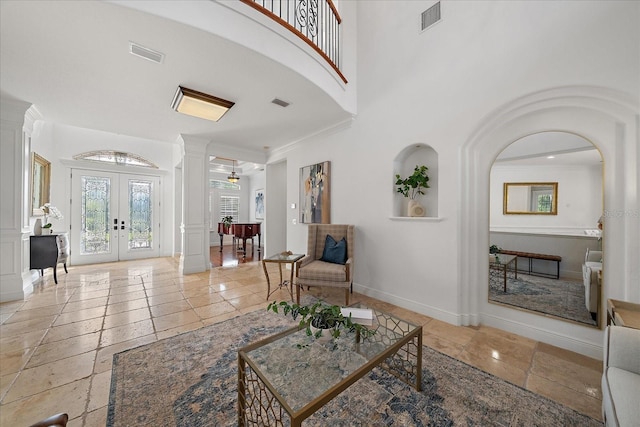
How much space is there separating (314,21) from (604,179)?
3.65 m

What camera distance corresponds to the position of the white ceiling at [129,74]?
6.48 ft

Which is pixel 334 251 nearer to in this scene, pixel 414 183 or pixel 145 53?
pixel 414 183

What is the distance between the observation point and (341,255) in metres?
3.58

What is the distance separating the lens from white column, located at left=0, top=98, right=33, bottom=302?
3.32 meters

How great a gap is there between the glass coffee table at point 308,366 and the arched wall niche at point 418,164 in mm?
1791

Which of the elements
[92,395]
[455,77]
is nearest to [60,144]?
[92,395]

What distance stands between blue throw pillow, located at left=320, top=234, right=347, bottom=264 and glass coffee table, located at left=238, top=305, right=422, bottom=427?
1.66 m

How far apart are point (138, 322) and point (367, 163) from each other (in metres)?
3.58

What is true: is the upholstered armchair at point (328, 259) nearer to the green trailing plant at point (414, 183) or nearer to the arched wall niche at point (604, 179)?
the green trailing plant at point (414, 183)

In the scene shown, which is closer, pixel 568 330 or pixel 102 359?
pixel 102 359

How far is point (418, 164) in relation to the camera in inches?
127

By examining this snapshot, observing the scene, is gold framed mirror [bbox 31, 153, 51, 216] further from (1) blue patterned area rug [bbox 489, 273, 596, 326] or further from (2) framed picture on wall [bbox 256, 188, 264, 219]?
(1) blue patterned area rug [bbox 489, 273, 596, 326]

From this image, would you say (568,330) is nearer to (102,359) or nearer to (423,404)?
(423,404)

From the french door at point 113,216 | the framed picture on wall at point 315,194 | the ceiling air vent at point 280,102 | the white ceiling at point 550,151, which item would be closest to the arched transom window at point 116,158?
the french door at point 113,216
